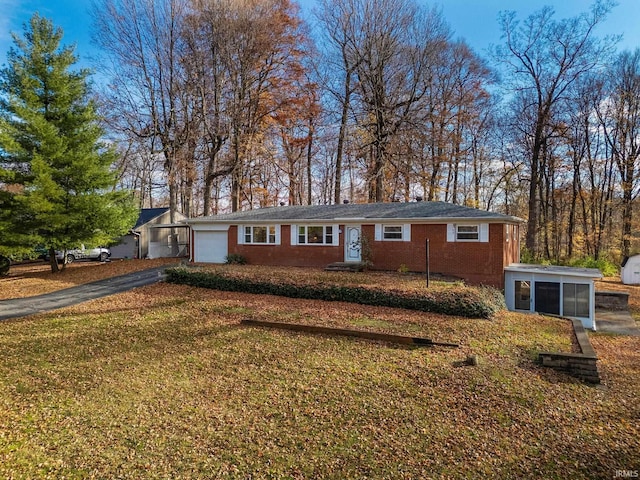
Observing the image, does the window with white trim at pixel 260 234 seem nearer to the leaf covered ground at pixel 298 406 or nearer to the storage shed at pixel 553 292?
the leaf covered ground at pixel 298 406

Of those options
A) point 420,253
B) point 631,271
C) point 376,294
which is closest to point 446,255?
point 420,253

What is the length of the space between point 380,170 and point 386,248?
875 cm

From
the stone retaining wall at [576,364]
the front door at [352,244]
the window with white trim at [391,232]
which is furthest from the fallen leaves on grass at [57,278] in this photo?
the stone retaining wall at [576,364]

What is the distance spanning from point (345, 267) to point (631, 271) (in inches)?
691

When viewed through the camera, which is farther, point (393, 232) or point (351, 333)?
point (393, 232)

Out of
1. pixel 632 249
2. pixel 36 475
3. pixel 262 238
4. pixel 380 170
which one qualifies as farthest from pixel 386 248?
pixel 632 249

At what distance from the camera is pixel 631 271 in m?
20.9

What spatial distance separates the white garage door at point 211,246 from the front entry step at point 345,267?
650 centimetres

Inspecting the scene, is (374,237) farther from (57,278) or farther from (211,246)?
(57,278)

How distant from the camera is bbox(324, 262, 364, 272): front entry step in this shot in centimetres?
1641

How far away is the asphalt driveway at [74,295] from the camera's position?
11.8 metres

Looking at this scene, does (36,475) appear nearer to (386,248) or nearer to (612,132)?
(386,248)

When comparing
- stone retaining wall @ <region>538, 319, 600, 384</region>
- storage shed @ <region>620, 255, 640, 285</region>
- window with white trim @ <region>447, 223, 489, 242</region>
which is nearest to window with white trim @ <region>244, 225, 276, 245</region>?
window with white trim @ <region>447, 223, 489, 242</region>

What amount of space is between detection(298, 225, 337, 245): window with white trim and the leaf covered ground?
934 centimetres
